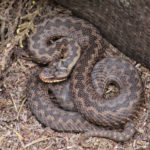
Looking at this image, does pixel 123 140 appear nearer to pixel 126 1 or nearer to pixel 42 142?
pixel 42 142

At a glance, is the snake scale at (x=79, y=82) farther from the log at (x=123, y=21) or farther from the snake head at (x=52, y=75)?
the log at (x=123, y=21)

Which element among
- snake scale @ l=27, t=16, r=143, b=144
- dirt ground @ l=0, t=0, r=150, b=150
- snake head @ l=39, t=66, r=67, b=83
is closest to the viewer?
dirt ground @ l=0, t=0, r=150, b=150

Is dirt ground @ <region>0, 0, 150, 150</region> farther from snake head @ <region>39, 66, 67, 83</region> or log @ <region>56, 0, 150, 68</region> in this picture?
snake head @ <region>39, 66, 67, 83</region>

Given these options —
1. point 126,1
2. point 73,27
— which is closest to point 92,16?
point 73,27

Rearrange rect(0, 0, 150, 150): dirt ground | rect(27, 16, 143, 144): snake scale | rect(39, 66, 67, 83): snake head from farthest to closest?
rect(39, 66, 67, 83): snake head
rect(27, 16, 143, 144): snake scale
rect(0, 0, 150, 150): dirt ground

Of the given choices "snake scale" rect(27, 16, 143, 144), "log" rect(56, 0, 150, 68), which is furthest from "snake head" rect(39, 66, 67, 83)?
"log" rect(56, 0, 150, 68)

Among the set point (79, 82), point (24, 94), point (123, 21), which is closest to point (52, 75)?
point (79, 82)

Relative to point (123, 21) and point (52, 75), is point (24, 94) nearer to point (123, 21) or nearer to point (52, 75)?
point (52, 75)
